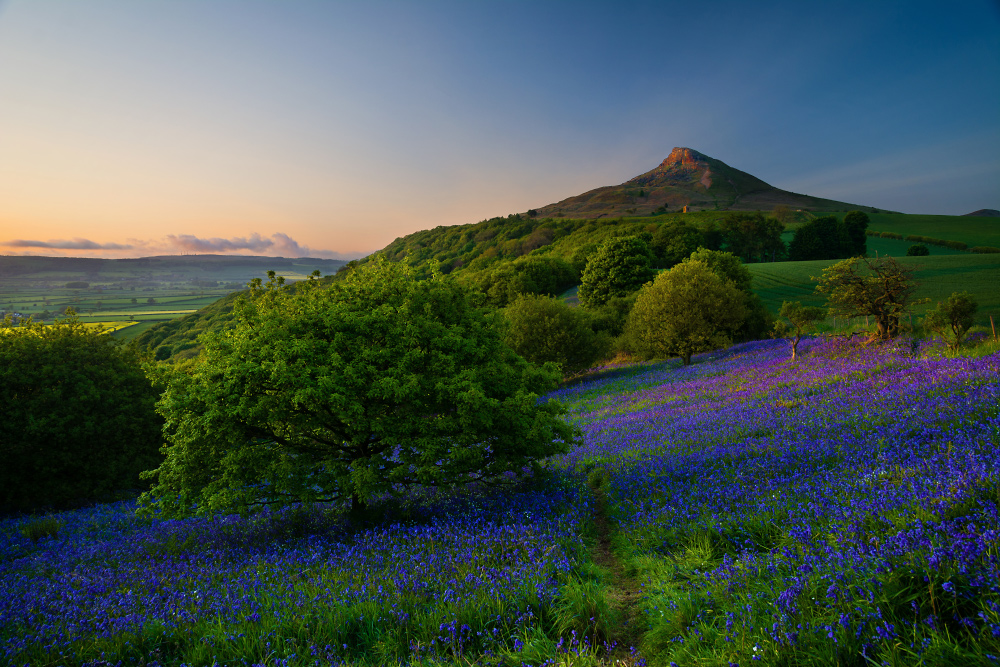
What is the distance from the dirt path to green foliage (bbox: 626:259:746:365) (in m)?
24.9

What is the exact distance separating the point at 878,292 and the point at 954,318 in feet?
12.9

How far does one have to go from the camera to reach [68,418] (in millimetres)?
16094

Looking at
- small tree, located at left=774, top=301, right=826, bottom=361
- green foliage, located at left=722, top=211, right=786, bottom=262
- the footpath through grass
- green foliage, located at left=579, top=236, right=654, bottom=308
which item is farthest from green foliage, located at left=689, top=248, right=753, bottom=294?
green foliage, located at left=722, top=211, right=786, bottom=262

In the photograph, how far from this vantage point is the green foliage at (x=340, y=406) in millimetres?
8344

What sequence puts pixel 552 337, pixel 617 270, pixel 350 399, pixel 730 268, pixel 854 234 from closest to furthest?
1. pixel 350 399
2. pixel 552 337
3. pixel 730 268
4. pixel 617 270
5. pixel 854 234

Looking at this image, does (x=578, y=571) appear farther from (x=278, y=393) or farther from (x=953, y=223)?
(x=953, y=223)

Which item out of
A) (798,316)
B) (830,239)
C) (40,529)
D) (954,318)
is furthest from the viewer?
(830,239)

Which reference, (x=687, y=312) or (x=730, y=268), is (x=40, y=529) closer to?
(x=687, y=312)

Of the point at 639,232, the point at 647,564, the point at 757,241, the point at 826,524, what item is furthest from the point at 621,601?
the point at 639,232

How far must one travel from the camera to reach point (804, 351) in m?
22.9

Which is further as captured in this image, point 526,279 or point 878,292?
point 526,279

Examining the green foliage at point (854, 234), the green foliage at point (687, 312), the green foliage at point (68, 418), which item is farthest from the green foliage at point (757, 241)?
the green foliage at point (68, 418)

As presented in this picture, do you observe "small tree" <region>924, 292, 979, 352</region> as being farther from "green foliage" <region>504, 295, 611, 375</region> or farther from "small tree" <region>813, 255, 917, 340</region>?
"green foliage" <region>504, 295, 611, 375</region>

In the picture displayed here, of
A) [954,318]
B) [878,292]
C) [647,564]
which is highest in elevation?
[878,292]
